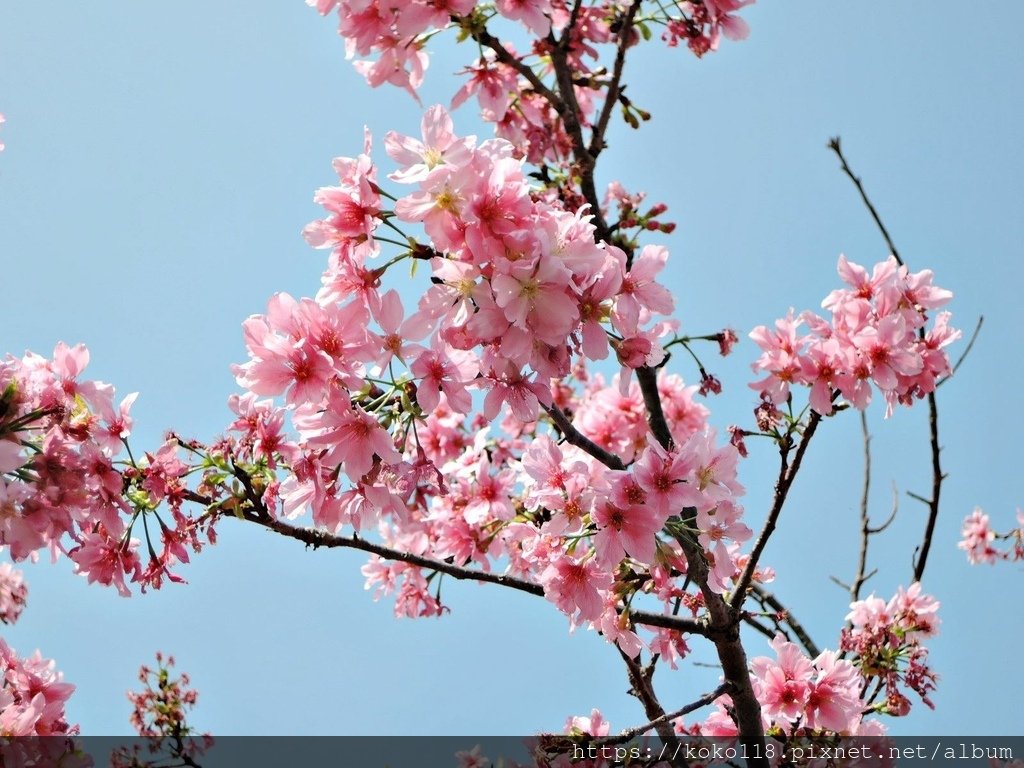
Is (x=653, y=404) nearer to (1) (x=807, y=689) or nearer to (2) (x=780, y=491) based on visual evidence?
(2) (x=780, y=491)

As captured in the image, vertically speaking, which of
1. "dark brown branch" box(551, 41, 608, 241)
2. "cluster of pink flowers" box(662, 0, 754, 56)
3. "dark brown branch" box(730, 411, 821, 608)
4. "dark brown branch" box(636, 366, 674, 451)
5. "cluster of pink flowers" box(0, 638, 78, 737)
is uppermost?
"cluster of pink flowers" box(662, 0, 754, 56)

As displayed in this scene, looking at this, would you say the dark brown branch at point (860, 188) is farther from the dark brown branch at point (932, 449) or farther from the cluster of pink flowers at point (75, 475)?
the cluster of pink flowers at point (75, 475)

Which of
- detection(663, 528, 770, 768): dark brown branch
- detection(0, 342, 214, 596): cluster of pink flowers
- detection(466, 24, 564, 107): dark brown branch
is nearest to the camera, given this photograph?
detection(0, 342, 214, 596): cluster of pink flowers

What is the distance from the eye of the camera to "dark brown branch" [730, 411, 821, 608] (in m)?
2.98

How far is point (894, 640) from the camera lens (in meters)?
4.11

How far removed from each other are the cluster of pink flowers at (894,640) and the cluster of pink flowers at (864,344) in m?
1.44

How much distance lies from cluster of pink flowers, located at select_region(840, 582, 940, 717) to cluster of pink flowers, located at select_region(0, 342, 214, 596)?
3235mm

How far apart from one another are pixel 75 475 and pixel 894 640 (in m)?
3.84

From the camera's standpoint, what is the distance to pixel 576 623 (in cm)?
301

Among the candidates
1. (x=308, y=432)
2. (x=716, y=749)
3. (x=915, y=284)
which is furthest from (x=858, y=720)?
(x=308, y=432)

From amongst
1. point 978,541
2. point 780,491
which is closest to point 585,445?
point 780,491

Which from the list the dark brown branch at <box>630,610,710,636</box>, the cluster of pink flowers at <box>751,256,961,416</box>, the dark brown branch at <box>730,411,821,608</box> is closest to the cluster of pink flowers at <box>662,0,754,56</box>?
the cluster of pink flowers at <box>751,256,961,416</box>

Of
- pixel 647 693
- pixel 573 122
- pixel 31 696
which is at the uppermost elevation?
pixel 573 122

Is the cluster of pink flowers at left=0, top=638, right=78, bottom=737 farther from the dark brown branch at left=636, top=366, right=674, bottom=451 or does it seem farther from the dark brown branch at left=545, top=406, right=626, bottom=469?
the dark brown branch at left=636, top=366, right=674, bottom=451
